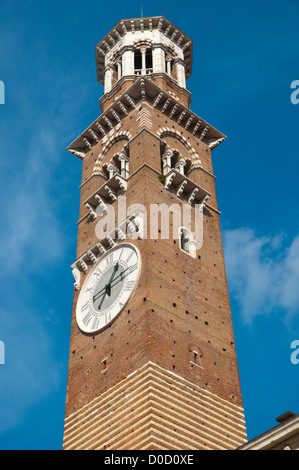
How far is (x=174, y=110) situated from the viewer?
30.2 meters

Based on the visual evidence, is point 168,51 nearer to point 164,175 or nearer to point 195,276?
point 164,175

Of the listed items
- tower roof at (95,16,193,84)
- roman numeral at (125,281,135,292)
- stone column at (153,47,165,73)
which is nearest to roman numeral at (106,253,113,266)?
roman numeral at (125,281,135,292)

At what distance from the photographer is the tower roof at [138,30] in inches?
1385

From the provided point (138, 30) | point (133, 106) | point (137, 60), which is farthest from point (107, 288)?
point (138, 30)

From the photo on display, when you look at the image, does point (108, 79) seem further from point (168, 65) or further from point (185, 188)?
point (185, 188)

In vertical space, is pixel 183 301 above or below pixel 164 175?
below

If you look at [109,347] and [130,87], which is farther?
[130,87]

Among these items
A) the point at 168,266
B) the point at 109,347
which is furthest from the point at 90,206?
the point at 109,347

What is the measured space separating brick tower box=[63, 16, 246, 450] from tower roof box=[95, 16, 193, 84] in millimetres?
3250

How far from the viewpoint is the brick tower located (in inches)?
796

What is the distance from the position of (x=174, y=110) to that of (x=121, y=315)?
1094 centimetres

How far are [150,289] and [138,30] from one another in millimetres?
17445

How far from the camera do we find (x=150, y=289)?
870 inches

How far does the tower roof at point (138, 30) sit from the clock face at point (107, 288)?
13842 millimetres
